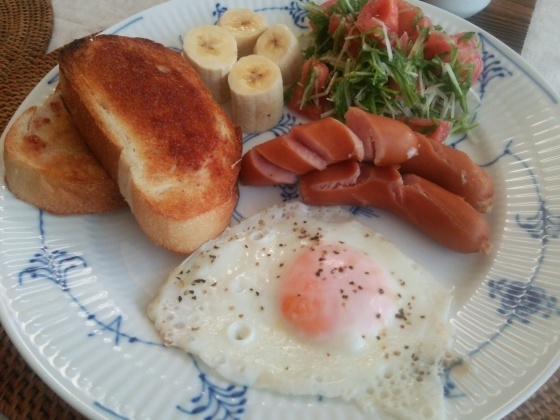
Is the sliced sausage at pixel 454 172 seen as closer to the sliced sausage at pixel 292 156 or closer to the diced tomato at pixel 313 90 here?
the sliced sausage at pixel 292 156

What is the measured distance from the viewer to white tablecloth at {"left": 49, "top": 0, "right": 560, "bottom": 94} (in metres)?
3.08

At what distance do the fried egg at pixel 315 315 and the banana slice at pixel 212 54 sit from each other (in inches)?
33.1

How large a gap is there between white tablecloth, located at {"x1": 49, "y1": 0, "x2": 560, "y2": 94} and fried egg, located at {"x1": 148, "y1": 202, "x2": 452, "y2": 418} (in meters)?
1.86

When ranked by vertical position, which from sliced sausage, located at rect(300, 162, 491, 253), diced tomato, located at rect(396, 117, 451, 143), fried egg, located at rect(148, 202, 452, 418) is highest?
diced tomato, located at rect(396, 117, 451, 143)

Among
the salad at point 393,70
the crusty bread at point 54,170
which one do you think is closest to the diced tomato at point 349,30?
the salad at point 393,70

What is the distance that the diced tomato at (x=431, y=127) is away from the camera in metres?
2.40

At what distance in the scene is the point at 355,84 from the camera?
8.27 feet

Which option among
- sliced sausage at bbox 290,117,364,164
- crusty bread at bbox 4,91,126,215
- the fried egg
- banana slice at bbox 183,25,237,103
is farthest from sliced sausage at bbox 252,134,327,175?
crusty bread at bbox 4,91,126,215

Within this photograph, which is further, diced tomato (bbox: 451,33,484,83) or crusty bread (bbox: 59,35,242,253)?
diced tomato (bbox: 451,33,484,83)

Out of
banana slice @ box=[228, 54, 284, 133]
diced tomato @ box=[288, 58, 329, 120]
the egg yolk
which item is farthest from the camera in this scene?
diced tomato @ box=[288, 58, 329, 120]

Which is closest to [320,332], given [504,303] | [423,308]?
[423,308]

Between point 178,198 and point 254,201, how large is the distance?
41 cm

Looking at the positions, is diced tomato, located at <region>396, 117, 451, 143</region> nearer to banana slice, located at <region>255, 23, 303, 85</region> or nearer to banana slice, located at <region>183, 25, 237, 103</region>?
banana slice, located at <region>255, 23, 303, 85</region>

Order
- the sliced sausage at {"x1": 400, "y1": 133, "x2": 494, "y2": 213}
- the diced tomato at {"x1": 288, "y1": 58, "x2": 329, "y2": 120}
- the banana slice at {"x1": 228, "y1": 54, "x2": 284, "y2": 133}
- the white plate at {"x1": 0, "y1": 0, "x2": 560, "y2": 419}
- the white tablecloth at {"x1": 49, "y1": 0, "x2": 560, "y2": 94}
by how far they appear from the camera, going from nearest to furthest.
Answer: the white plate at {"x1": 0, "y1": 0, "x2": 560, "y2": 419} → the sliced sausage at {"x1": 400, "y1": 133, "x2": 494, "y2": 213} → the banana slice at {"x1": 228, "y1": 54, "x2": 284, "y2": 133} → the diced tomato at {"x1": 288, "y1": 58, "x2": 329, "y2": 120} → the white tablecloth at {"x1": 49, "y1": 0, "x2": 560, "y2": 94}
